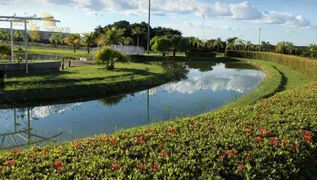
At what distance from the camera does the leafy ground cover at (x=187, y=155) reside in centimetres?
346

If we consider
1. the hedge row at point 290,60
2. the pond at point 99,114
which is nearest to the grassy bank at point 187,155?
the pond at point 99,114

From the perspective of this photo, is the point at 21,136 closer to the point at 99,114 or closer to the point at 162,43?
the point at 99,114

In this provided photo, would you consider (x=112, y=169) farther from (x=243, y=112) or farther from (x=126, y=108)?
(x=126, y=108)

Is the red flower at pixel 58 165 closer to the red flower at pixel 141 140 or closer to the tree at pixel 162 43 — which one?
the red flower at pixel 141 140

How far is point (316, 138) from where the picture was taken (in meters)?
4.97

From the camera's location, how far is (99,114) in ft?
37.8

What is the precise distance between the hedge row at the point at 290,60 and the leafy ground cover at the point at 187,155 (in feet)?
54.9

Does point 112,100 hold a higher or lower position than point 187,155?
lower

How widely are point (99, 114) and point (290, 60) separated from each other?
2265 cm

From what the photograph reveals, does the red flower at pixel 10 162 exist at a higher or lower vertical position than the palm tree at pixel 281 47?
lower

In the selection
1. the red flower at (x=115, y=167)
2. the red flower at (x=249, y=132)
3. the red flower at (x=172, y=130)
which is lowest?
the red flower at (x=115, y=167)

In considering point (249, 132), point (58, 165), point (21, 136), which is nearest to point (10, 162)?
point (58, 165)

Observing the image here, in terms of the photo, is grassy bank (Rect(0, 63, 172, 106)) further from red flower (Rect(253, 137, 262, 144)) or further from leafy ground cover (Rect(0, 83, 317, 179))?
red flower (Rect(253, 137, 262, 144))

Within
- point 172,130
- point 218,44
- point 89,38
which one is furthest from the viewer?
point 218,44
